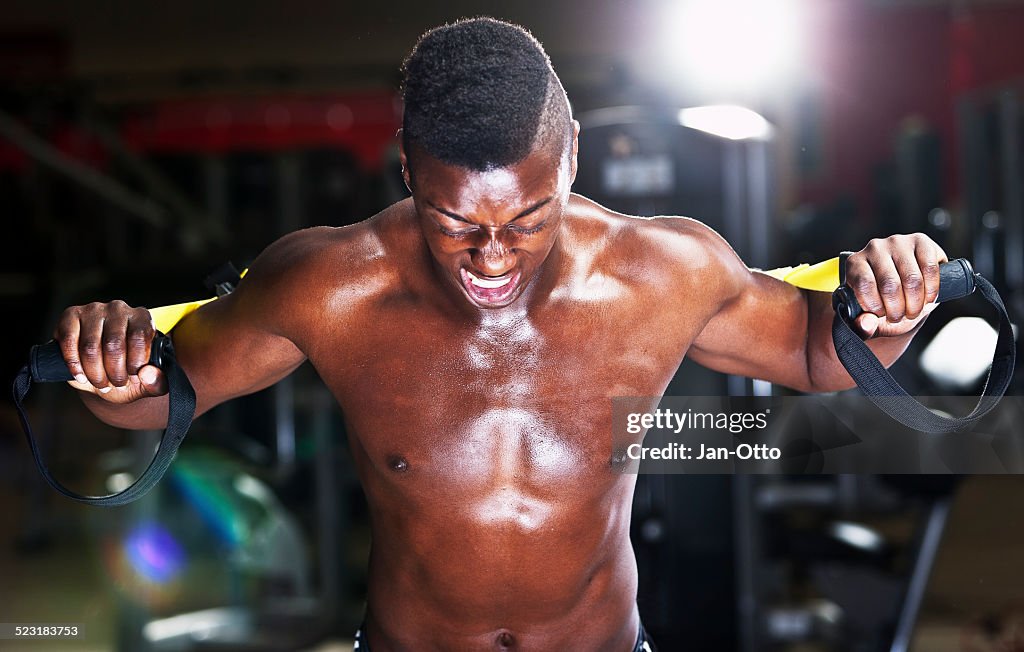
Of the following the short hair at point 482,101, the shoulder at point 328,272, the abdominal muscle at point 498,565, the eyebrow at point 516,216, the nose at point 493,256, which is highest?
the short hair at point 482,101

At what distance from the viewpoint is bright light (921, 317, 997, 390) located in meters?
1.75

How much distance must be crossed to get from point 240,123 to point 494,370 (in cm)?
286

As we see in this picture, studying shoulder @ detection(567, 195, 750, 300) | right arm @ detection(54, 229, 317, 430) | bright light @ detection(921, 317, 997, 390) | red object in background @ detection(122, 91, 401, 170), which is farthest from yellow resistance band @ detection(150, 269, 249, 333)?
bright light @ detection(921, 317, 997, 390)

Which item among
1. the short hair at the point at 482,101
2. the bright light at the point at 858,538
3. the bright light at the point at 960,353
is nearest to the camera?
the short hair at the point at 482,101

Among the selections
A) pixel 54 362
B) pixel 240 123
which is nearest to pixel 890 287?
pixel 54 362

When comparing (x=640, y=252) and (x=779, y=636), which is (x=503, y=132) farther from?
(x=779, y=636)

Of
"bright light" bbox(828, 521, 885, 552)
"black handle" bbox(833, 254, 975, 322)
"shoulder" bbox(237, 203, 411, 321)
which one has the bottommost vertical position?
"bright light" bbox(828, 521, 885, 552)

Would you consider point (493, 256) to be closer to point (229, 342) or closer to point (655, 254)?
point (655, 254)

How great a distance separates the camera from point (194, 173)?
3.35 m

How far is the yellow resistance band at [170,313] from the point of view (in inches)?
55.1

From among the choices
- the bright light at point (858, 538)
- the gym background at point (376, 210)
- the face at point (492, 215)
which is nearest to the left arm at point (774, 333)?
the gym background at point (376, 210)

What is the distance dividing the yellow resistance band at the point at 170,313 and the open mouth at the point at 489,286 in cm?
39

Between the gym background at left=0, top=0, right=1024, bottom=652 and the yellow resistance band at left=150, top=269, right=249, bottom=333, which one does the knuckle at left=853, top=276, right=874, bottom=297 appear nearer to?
the gym background at left=0, top=0, right=1024, bottom=652

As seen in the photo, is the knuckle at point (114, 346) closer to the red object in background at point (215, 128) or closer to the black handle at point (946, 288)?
the black handle at point (946, 288)
